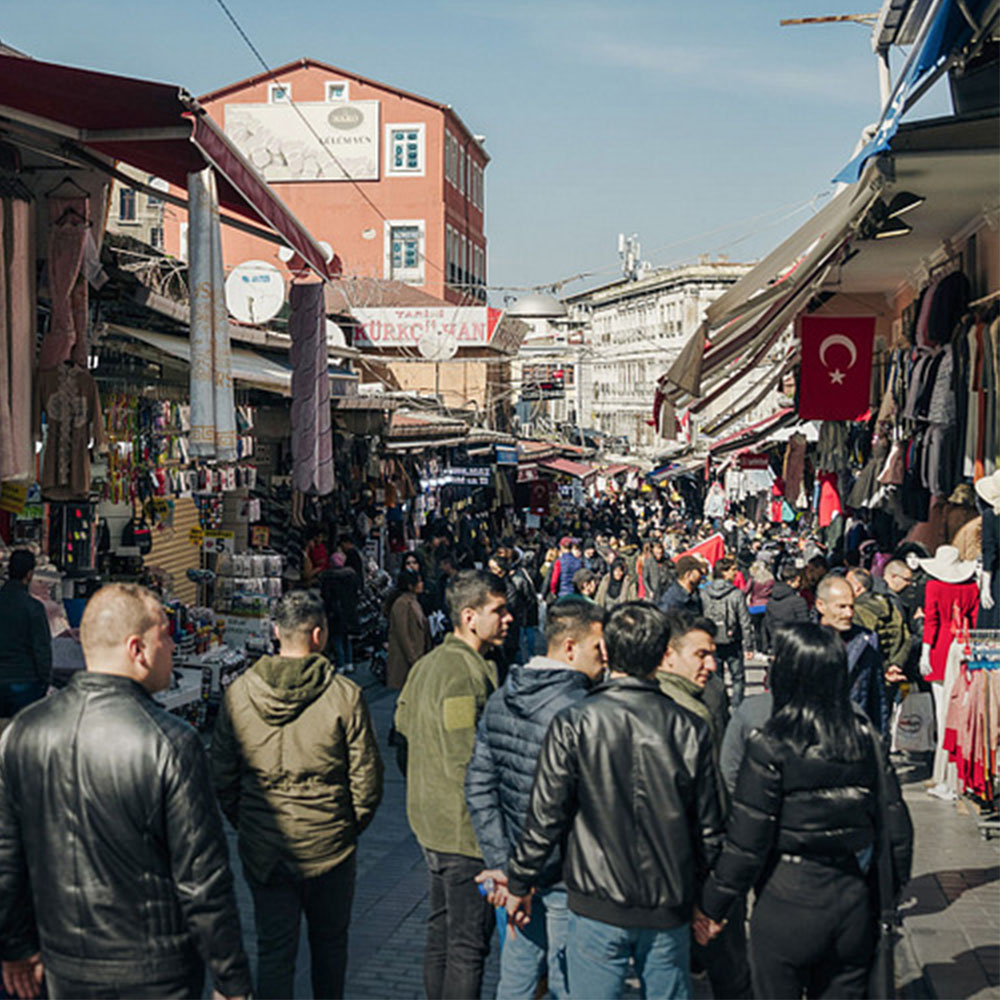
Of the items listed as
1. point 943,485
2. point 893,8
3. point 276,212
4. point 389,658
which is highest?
point 893,8

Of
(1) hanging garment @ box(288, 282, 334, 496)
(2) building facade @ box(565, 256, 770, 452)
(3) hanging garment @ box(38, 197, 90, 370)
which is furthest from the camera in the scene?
(2) building facade @ box(565, 256, 770, 452)

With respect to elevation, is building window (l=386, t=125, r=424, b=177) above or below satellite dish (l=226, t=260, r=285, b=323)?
above

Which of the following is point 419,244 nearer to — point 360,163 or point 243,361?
point 360,163

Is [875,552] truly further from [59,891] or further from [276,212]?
[59,891]

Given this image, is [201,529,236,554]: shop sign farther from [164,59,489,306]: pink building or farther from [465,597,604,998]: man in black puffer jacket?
[164,59,489,306]: pink building

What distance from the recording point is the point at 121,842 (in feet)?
12.9

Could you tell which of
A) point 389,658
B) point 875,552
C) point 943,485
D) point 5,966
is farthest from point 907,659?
point 5,966

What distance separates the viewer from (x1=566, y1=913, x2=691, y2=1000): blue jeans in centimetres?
450

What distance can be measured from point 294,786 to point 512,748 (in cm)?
87

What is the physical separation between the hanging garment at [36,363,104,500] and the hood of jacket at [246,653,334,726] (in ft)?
12.9

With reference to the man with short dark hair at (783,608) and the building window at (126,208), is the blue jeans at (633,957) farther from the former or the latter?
the building window at (126,208)

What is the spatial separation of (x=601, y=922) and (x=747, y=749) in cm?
76

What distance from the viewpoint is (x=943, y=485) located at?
33.7ft

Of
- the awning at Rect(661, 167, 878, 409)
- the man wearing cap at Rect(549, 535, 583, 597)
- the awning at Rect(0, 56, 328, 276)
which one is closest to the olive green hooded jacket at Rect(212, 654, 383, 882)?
the awning at Rect(0, 56, 328, 276)
